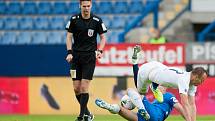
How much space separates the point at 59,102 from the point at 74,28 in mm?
5720

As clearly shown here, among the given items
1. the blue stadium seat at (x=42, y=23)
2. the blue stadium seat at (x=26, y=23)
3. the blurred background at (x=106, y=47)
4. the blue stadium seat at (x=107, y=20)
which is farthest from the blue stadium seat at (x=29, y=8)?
the blue stadium seat at (x=107, y=20)

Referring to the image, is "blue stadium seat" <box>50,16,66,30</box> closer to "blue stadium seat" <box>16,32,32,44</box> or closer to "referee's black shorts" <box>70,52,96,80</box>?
"blue stadium seat" <box>16,32,32,44</box>

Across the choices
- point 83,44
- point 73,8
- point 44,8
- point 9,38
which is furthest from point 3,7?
point 83,44

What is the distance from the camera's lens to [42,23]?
24281mm

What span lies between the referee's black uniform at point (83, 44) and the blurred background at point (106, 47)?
16.6 feet

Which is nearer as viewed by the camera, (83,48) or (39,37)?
(83,48)

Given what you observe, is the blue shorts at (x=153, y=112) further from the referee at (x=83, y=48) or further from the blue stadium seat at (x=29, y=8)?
the blue stadium seat at (x=29, y=8)

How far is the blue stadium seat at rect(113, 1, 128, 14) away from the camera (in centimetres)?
2400

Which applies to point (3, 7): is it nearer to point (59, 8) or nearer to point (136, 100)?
point (59, 8)

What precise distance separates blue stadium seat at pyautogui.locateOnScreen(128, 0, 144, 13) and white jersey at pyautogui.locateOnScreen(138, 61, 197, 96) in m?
11.3

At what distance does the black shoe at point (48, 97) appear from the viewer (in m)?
18.5

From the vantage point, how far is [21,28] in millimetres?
24250

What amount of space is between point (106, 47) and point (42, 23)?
476 centimetres

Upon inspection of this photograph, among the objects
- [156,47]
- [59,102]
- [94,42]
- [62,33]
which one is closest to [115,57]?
[156,47]
